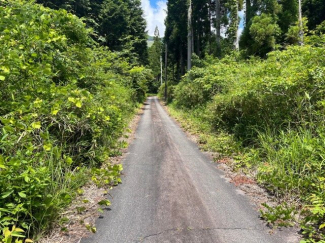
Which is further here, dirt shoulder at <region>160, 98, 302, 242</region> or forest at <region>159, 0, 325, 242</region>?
forest at <region>159, 0, 325, 242</region>

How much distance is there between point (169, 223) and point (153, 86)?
55.2 meters

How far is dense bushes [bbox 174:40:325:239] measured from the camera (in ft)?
12.4

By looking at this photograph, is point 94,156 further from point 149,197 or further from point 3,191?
point 3,191

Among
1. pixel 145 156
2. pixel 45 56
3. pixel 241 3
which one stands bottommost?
pixel 145 156

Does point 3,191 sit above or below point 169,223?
above

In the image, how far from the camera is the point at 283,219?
3285 mm

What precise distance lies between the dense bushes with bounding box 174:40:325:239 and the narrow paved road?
0.79 metres

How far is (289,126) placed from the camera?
5055 millimetres

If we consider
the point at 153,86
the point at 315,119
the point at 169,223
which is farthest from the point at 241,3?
the point at 153,86

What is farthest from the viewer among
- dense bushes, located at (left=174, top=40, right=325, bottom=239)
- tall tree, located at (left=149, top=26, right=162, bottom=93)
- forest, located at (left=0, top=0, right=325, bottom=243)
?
tall tree, located at (left=149, top=26, right=162, bottom=93)

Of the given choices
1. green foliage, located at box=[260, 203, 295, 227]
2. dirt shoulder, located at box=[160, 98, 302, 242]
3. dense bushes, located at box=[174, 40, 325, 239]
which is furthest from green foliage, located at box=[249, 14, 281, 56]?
green foliage, located at box=[260, 203, 295, 227]

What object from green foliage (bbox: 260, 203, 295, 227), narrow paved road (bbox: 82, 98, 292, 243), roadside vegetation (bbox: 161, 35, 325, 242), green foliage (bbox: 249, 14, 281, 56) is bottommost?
narrow paved road (bbox: 82, 98, 292, 243)

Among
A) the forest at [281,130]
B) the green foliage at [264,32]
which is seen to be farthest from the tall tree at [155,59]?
the forest at [281,130]

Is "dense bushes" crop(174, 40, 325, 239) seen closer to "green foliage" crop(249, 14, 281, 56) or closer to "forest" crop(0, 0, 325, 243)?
"forest" crop(0, 0, 325, 243)
